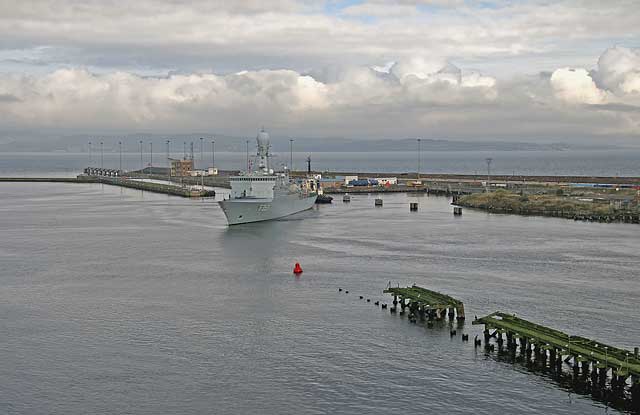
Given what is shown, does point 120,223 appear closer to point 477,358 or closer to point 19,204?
point 19,204

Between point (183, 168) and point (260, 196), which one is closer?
point (260, 196)

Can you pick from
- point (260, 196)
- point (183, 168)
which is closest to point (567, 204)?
point (260, 196)

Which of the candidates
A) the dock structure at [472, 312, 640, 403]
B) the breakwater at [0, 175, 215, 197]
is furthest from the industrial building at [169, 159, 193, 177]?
the dock structure at [472, 312, 640, 403]

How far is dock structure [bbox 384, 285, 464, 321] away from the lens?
35312mm

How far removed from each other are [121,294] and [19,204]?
74.7m

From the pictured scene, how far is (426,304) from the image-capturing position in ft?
117

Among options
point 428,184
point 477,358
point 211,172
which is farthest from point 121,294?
point 211,172

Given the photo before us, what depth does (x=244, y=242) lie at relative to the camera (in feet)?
206

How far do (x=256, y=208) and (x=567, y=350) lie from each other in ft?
172

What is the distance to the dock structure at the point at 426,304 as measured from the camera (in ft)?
116

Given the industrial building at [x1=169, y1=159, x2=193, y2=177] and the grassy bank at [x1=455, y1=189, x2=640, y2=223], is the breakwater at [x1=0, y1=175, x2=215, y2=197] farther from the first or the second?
the grassy bank at [x1=455, y1=189, x2=640, y2=223]

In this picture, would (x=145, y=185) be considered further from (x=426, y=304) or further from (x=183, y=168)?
(x=426, y=304)

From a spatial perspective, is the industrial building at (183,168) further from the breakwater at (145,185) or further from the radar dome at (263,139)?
the radar dome at (263,139)

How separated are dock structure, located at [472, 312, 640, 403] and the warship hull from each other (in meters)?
44.7
